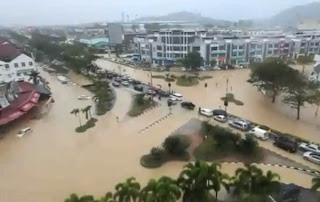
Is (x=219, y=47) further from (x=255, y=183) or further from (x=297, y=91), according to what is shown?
(x=255, y=183)

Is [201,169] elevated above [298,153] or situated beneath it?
elevated above

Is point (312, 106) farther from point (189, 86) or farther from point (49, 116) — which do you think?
point (49, 116)

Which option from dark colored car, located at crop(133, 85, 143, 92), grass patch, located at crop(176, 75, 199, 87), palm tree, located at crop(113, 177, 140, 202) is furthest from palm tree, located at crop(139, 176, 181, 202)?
grass patch, located at crop(176, 75, 199, 87)

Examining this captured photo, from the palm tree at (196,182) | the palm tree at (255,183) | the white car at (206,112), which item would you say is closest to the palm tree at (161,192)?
the palm tree at (196,182)

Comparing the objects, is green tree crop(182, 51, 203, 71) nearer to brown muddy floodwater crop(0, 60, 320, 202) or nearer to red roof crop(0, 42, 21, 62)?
brown muddy floodwater crop(0, 60, 320, 202)

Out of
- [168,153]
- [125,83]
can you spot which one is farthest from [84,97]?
[168,153]

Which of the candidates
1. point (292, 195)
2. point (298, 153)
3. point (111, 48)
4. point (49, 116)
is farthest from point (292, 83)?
point (111, 48)
